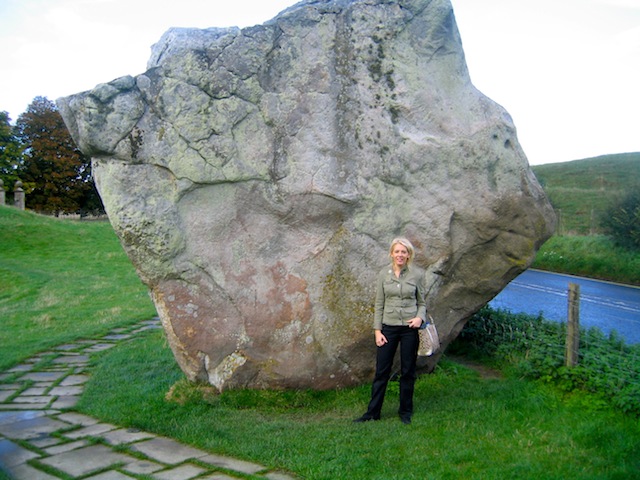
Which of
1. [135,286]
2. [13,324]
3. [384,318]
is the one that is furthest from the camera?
[135,286]

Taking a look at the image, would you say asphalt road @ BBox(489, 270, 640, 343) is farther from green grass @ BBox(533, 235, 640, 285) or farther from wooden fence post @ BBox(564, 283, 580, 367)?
wooden fence post @ BBox(564, 283, 580, 367)

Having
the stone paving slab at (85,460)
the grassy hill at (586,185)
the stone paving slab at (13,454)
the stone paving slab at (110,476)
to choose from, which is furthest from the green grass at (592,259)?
the stone paving slab at (13,454)

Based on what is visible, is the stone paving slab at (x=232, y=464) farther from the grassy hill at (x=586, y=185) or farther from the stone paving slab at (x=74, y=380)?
the grassy hill at (x=586, y=185)

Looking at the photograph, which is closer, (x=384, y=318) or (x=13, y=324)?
(x=384, y=318)

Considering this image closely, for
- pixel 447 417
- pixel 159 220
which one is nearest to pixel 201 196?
pixel 159 220

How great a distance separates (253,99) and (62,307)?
9770 mm

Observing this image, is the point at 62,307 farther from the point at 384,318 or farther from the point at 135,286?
the point at 384,318

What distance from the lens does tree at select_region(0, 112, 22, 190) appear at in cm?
4571

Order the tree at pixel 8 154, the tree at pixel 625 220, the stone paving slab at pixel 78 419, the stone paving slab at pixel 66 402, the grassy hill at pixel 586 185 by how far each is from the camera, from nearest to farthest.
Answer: the stone paving slab at pixel 78 419 → the stone paving slab at pixel 66 402 → the tree at pixel 625 220 → the grassy hill at pixel 586 185 → the tree at pixel 8 154

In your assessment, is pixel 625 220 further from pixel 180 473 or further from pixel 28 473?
pixel 28 473

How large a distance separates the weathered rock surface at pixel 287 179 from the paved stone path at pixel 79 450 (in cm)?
138

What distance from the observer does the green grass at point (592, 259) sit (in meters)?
21.5

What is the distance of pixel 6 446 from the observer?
593cm

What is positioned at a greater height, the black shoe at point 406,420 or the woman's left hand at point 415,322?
the woman's left hand at point 415,322
